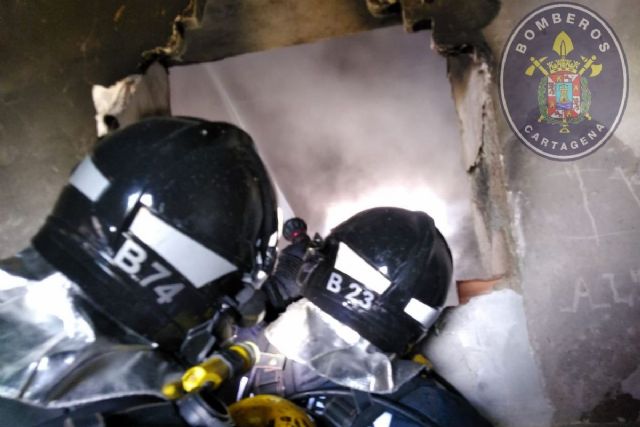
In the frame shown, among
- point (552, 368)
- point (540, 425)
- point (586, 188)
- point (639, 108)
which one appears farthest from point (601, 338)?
point (639, 108)

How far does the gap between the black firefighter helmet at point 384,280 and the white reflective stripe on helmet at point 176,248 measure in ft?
2.83

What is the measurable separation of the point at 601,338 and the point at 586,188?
63 centimetres

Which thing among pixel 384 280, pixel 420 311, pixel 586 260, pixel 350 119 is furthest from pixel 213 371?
pixel 350 119

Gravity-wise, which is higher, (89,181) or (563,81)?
(89,181)

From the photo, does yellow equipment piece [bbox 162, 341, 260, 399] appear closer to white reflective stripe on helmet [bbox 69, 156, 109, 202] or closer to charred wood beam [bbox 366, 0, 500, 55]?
white reflective stripe on helmet [bbox 69, 156, 109, 202]

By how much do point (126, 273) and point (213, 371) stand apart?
306 mm

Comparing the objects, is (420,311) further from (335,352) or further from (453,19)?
(453,19)

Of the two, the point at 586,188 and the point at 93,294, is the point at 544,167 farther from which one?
the point at 93,294

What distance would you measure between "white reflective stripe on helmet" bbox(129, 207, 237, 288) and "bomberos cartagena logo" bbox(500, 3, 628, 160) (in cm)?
160

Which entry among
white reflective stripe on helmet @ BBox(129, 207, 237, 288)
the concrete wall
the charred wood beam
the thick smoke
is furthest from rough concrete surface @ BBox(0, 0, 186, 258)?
the concrete wall

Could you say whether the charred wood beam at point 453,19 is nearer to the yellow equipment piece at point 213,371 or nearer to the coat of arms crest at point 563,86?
the coat of arms crest at point 563,86

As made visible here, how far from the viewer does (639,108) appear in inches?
85.4

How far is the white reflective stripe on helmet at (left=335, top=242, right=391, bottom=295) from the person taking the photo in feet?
6.59

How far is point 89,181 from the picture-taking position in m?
1.24
